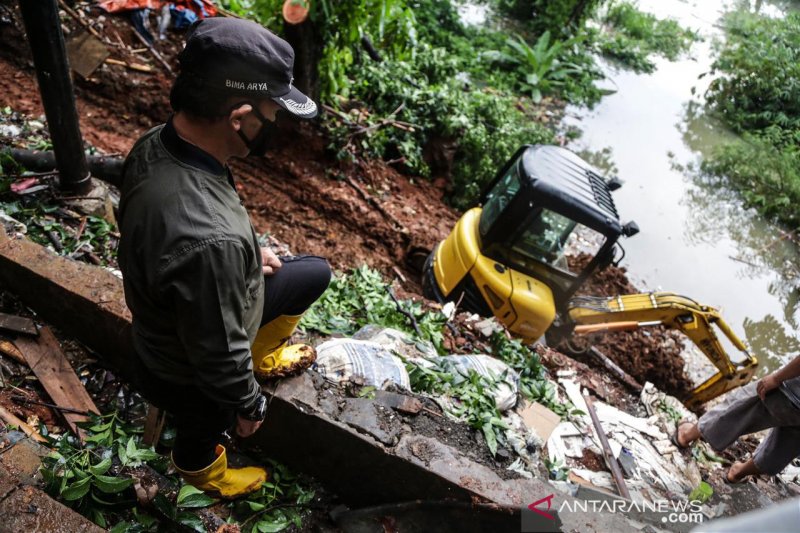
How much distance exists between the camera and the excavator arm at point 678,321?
5.27 m

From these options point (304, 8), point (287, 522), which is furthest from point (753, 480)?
point (304, 8)

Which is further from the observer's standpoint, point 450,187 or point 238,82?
point 450,187

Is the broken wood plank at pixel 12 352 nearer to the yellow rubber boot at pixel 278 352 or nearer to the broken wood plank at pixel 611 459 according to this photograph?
the yellow rubber boot at pixel 278 352

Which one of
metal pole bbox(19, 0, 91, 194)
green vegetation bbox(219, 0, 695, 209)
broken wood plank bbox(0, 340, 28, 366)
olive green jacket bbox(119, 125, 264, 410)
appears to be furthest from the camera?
green vegetation bbox(219, 0, 695, 209)

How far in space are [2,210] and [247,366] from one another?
281 centimetres

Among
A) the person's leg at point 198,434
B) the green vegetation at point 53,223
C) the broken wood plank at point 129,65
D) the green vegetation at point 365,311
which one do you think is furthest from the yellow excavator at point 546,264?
the broken wood plank at point 129,65

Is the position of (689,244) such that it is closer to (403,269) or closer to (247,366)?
(403,269)

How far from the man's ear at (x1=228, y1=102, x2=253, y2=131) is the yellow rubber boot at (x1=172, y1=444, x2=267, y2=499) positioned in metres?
1.50

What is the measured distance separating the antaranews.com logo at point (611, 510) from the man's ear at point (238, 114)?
1714 millimetres

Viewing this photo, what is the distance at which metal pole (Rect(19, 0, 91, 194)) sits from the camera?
2982 millimetres

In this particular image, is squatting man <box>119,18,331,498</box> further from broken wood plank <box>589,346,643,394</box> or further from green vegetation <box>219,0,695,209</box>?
broken wood plank <box>589,346,643,394</box>

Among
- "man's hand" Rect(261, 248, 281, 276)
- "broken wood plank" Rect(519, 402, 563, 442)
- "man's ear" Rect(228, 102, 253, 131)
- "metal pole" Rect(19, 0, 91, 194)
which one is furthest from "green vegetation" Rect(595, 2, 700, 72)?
"man's ear" Rect(228, 102, 253, 131)

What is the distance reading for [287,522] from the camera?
7.89ft

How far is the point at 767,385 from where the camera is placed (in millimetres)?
3834
